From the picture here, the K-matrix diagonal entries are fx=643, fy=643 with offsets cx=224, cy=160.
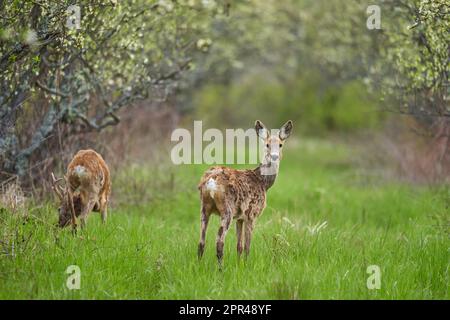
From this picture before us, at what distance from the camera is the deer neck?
27.4 feet

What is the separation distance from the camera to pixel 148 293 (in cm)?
714

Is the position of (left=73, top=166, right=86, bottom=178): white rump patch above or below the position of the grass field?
above

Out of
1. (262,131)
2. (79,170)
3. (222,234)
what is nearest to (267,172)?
(262,131)

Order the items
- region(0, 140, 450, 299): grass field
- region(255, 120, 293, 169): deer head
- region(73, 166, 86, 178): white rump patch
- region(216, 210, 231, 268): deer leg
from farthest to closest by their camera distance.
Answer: region(73, 166, 86, 178): white rump patch < region(255, 120, 293, 169): deer head < region(216, 210, 231, 268): deer leg < region(0, 140, 450, 299): grass field

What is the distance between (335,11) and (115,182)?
11.6 m

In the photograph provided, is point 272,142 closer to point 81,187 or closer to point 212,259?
point 212,259

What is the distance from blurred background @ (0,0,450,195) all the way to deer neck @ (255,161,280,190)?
8.68 ft

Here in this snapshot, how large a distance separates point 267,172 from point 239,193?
702mm

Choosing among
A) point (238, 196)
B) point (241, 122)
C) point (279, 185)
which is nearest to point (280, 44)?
point (241, 122)

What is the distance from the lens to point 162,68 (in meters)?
15.2

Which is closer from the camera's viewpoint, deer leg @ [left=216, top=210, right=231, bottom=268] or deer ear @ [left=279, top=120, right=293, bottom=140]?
deer leg @ [left=216, top=210, right=231, bottom=268]

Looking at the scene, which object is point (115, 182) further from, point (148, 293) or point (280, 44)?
point (280, 44)

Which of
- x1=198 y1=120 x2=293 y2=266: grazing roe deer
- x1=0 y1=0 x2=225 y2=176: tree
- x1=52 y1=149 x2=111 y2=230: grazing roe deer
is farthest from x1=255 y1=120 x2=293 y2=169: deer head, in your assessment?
x1=0 y1=0 x2=225 y2=176: tree

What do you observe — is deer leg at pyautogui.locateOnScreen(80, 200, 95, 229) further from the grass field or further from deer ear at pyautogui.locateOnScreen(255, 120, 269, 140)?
deer ear at pyautogui.locateOnScreen(255, 120, 269, 140)
